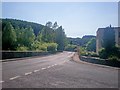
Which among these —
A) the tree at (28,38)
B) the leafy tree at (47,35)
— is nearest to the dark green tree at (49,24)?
the leafy tree at (47,35)

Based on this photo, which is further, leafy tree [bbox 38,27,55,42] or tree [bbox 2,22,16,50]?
leafy tree [bbox 38,27,55,42]

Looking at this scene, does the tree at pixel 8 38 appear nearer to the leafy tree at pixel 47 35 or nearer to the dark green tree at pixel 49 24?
the leafy tree at pixel 47 35

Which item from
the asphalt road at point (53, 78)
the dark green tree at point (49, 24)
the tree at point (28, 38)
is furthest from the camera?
the dark green tree at point (49, 24)

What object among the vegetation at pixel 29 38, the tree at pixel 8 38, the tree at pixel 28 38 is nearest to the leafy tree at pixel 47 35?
Answer: the vegetation at pixel 29 38

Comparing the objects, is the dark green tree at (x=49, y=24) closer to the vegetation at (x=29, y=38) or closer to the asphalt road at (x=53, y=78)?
the vegetation at (x=29, y=38)

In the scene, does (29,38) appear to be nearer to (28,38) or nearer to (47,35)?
(28,38)

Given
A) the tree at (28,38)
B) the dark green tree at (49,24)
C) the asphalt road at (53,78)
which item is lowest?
the asphalt road at (53,78)

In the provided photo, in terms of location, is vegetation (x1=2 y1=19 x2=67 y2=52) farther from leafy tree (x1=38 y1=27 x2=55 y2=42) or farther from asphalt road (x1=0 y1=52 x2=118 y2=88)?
asphalt road (x1=0 y1=52 x2=118 y2=88)

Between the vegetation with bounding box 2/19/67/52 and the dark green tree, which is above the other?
the dark green tree

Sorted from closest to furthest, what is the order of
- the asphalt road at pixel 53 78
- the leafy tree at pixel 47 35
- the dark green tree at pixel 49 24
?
the asphalt road at pixel 53 78 → the leafy tree at pixel 47 35 → the dark green tree at pixel 49 24

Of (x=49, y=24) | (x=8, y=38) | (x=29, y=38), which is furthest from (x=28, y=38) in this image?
(x=49, y=24)

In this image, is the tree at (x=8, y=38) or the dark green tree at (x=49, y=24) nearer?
the tree at (x=8, y=38)

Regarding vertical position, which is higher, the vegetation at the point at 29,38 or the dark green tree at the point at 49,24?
the dark green tree at the point at 49,24

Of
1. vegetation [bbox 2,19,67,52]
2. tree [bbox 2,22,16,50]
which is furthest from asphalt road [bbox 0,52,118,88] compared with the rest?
tree [bbox 2,22,16,50]
